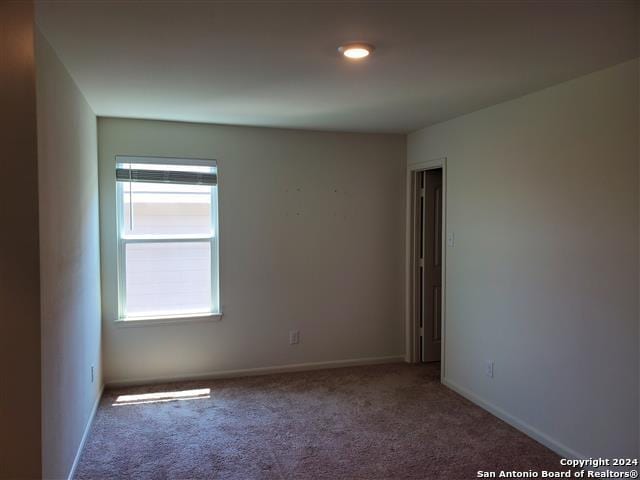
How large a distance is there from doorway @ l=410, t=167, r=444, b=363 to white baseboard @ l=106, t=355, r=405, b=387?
327 mm

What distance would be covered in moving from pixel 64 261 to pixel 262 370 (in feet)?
8.03

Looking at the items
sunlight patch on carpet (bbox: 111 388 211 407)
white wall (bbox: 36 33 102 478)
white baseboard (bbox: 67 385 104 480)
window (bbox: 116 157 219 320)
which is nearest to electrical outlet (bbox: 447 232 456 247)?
window (bbox: 116 157 219 320)

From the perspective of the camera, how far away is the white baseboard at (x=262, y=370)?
431cm

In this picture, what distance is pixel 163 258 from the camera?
4383 millimetres

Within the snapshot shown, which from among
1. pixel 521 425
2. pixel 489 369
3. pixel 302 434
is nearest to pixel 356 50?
pixel 302 434

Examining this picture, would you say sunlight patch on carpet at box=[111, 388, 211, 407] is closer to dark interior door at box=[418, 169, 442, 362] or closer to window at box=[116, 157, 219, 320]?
window at box=[116, 157, 219, 320]

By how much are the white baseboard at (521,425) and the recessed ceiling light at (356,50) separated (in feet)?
8.79

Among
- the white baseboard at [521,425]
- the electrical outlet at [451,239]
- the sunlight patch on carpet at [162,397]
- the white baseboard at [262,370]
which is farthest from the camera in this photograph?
the white baseboard at [262,370]

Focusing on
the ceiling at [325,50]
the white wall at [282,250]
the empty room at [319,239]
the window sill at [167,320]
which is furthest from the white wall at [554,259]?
the window sill at [167,320]

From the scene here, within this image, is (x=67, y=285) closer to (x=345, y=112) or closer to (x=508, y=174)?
(x=345, y=112)

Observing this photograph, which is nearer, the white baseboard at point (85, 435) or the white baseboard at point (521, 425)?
the white baseboard at point (85, 435)

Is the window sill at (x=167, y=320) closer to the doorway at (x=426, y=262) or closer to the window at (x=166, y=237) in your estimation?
the window at (x=166, y=237)

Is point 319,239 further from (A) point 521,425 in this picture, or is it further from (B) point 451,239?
(A) point 521,425

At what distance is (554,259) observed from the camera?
3.10 meters
